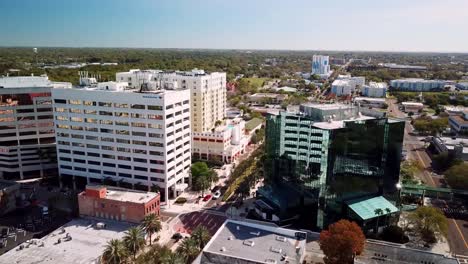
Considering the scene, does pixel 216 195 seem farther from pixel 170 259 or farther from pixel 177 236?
pixel 170 259

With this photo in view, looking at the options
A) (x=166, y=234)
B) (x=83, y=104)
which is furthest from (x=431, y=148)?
(x=83, y=104)

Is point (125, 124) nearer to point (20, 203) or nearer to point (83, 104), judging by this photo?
point (83, 104)

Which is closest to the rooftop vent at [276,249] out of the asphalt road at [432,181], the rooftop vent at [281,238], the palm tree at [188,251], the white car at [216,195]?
the rooftop vent at [281,238]

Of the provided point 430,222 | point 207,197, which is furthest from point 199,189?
point 430,222

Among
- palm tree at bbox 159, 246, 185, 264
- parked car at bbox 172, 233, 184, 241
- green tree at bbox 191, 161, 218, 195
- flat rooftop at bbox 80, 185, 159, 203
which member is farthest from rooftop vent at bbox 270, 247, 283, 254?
green tree at bbox 191, 161, 218, 195

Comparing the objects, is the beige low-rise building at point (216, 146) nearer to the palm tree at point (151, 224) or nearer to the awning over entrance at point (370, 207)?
the awning over entrance at point (370, 207)
